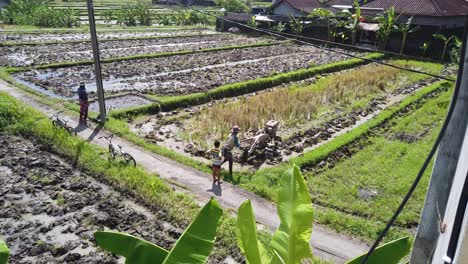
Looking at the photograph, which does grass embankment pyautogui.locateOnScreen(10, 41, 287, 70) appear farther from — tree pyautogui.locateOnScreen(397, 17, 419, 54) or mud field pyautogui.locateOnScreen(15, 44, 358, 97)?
tree pyautogui.locateOnScreen(397, 17, 419, 54)

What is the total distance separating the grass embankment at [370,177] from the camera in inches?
327

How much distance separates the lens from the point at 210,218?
4.50 metres

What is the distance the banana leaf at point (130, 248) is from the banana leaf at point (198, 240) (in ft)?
1.45

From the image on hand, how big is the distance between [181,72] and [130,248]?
1714 centimetres

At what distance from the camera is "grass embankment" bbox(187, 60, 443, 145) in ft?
44.0

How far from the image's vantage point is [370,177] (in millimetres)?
10297

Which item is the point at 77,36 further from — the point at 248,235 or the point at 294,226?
the point at 294,226

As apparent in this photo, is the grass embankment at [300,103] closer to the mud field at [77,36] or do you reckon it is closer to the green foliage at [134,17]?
the mud field at [77,36]

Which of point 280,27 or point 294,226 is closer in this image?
point 294,226

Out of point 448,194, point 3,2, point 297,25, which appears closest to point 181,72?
point 297,25

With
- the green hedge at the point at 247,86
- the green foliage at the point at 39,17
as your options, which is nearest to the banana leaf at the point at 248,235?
the green hedge at the point at 247,86

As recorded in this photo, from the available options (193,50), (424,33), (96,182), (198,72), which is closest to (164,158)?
(96,182)

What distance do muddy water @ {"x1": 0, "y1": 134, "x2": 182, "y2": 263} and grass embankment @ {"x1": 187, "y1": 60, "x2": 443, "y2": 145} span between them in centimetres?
407

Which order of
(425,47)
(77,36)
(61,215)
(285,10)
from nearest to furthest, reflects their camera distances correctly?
(61,215) < (425,47) < (77,36) < (285,10)
